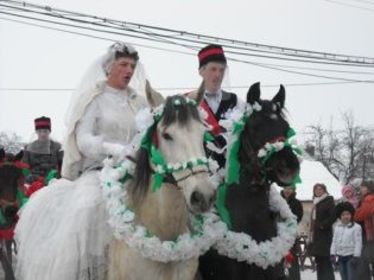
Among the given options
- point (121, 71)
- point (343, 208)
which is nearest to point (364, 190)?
point (343, 208)

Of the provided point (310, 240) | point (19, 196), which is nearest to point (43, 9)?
point (19, 196)

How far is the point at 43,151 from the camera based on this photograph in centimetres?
1138

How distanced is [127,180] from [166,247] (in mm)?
778

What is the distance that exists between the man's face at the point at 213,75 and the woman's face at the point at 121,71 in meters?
0.75

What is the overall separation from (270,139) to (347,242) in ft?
23.7

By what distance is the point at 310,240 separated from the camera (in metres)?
13.2

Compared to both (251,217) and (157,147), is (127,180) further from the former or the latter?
(251,217)

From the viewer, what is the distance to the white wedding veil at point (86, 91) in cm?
637

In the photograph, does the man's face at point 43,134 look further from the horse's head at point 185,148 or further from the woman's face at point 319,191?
the horse's head at point 185,148

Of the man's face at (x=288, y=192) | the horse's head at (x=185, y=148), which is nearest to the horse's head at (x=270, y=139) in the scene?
the horse's head at (x=185, y=148)

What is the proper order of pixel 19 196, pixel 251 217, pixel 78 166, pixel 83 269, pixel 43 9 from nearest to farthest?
1. pixel 83 269
2. pixel 251 217
3. pixel 78 166
4. pixel 19 196
5. pixel 43 9

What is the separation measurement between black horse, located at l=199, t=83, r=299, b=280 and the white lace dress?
110cm

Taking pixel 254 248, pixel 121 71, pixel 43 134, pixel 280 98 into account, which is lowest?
pixel 254 248

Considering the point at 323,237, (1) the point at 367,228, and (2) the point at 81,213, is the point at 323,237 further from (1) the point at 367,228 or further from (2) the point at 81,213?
(2) the point at 81,213
